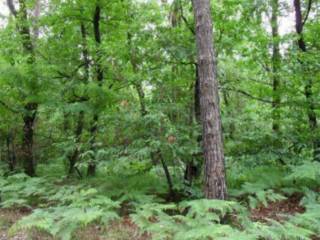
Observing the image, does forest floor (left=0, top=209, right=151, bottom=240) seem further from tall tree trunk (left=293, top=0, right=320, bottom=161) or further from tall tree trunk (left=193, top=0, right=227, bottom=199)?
tall tree trunk (left=293, top=0, right=320, bottom=161)

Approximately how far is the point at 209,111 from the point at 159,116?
1.00 metres

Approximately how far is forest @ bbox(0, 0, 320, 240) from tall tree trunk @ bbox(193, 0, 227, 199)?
2 cm

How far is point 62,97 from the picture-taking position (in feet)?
29.1

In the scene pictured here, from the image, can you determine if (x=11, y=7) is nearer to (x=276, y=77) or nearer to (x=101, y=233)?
(x=276, y=77)

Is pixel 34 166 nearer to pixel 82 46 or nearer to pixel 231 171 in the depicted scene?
pixel 82 46

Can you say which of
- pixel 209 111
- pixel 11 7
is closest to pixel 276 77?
pixel 209 111

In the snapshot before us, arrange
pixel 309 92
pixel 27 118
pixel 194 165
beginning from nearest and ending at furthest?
pixel 194 165 → pixel 309 92 → pixel 27 118

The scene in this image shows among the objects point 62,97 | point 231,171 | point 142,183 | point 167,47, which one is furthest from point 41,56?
point 231,171

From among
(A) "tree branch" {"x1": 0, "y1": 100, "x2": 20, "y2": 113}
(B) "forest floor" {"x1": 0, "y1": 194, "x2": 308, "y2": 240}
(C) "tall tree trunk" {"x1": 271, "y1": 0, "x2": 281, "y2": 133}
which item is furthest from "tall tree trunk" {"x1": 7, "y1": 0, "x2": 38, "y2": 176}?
(C) "tall tree trunk" {"x1": 271, "y1": 0, "x2": 281, "y2": 133}

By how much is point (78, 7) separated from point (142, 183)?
5.15 metres

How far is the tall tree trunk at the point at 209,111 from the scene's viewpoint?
5.77 meters

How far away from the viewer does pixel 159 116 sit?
6.45m

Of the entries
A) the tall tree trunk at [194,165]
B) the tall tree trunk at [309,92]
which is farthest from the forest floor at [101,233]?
the tall tree trunk at [309,92]

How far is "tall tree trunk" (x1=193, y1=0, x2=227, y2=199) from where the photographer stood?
18.9 ft
